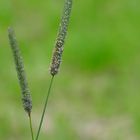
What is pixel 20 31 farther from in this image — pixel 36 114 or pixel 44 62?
pixel 36 114

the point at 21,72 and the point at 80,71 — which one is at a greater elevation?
the point at 80,71

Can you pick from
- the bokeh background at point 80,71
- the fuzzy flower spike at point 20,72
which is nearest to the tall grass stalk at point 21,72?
the fuzzy flower spike at point 20,72

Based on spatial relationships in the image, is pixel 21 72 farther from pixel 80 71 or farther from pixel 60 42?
pixel 80 71

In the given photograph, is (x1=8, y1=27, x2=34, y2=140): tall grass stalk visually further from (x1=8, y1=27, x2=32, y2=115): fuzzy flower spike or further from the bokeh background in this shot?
the bokeh background

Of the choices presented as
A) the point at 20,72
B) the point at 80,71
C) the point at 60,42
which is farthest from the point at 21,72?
the point at 80,71

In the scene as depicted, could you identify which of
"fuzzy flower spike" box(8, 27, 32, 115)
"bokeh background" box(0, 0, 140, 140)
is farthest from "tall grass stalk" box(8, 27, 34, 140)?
"bokeh background" box(0, 0, 140, 140)

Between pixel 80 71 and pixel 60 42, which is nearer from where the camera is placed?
pixel 60 42

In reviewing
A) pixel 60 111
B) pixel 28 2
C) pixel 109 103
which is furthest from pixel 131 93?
pixel 28 2

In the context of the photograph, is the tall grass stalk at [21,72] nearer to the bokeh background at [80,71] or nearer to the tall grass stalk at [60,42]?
the tall grass stalk at [60,42]
